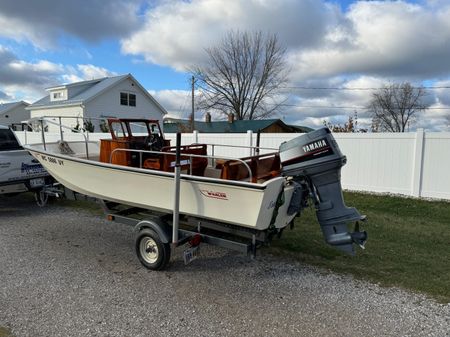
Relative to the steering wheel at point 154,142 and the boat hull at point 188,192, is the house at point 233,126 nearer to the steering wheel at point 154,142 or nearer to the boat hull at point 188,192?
the steering wheel at point 154,142

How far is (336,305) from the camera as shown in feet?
12.8

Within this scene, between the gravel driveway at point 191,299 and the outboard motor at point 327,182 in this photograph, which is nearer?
the gravel driveway at point 191,299

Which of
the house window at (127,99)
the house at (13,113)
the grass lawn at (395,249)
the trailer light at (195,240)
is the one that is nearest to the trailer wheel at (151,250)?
the trailer light at (195,240)

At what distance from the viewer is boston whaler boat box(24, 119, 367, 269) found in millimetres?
4125

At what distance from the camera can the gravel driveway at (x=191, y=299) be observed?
11.3 feet

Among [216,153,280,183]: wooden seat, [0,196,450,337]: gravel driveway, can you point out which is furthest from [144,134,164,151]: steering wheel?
[0,196,450,337]: gravel driveway

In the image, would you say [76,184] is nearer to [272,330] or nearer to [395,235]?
[272,330]

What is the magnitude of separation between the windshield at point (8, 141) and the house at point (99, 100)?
66.7ft

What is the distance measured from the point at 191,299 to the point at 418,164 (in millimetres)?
7209

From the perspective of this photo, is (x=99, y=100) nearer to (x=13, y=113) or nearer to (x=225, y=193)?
(x=13, y=113)

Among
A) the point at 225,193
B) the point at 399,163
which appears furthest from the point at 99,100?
the point at 225,193

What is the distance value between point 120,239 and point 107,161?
1281mm

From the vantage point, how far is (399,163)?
30.3ft

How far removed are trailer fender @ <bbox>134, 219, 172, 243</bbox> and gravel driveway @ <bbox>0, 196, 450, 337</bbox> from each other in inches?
18.7
